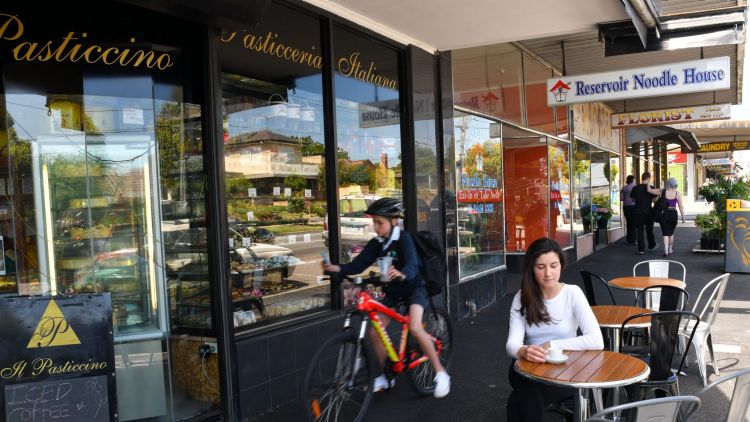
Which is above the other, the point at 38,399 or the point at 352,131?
the point at 352,131

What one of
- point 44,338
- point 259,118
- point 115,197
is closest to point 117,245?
point 115,197

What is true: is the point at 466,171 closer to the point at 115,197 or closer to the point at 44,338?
the point at 115,197

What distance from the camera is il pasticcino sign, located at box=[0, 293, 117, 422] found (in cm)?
297

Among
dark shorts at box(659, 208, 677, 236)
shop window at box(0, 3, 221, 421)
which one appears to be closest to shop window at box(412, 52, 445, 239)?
shop window at box(0, 3, 221, 421)

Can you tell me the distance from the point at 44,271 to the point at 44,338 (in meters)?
0.75

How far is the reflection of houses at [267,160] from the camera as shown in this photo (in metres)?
4.73

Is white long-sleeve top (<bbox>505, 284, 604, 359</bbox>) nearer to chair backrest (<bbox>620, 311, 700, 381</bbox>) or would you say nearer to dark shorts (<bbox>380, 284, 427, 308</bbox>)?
chair backrest (<bbox>620, 311, 700, 381</bbox>)

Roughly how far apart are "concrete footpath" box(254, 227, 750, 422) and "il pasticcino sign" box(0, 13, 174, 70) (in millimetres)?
2680

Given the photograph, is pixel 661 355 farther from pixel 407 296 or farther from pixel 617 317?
pixel 407 296

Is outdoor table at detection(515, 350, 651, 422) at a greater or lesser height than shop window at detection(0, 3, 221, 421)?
lesser

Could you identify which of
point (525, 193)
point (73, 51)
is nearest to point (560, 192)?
point (525, 193)

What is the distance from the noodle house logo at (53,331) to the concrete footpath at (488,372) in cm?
163

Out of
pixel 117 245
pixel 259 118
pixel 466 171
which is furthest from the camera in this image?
pixel 466 171

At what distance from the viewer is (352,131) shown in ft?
19.7
